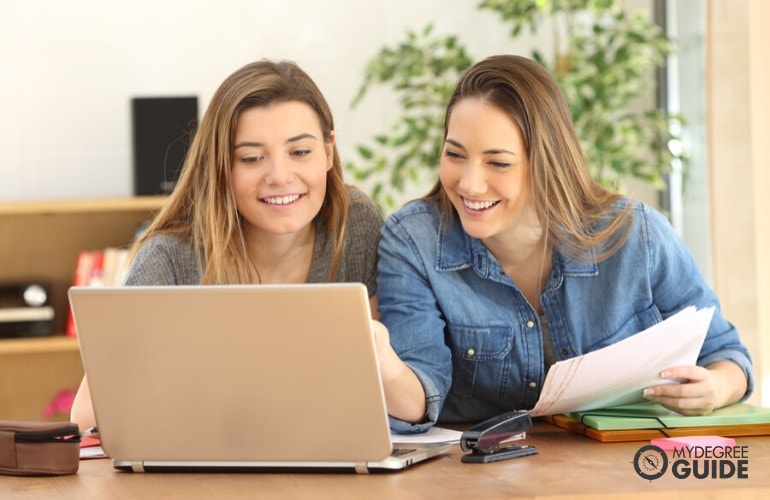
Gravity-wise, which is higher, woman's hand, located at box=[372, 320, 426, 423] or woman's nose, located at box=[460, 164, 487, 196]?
woman's nose, located at box=[460, 164, 487, 196]

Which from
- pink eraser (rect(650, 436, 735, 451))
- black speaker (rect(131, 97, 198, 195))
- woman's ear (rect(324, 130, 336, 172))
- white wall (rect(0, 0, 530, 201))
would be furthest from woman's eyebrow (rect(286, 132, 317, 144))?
white wall (rect(0, 0, 530, 201))

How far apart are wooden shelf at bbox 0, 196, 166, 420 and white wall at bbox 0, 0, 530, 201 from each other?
12 centimetres

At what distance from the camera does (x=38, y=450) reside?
146 centimetres

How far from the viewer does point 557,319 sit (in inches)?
73.9

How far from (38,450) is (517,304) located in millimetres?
813

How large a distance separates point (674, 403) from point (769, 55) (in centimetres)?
150

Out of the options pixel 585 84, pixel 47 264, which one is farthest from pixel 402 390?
pixel 47 264

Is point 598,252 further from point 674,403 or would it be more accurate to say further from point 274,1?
point 274,1

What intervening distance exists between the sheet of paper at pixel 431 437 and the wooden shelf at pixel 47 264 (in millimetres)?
2321

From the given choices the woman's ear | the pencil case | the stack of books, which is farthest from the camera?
the woman's ear

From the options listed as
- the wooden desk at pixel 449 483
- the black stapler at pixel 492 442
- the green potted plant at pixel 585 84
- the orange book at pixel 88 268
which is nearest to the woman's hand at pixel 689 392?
the wooden desk at pixel 449 483

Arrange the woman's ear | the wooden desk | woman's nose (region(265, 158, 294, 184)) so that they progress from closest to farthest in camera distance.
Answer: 1. the wooden desk
2. woman's nose (region(265, 158, 294, 184))
3. the woman's ear

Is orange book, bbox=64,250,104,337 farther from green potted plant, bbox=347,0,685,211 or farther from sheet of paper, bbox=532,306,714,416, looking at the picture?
sheet of paper, bbox=532,306,714,416

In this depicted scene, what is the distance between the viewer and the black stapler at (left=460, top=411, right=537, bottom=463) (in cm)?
147
